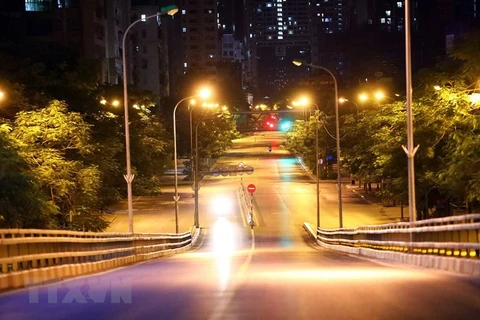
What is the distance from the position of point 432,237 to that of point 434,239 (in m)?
0.24

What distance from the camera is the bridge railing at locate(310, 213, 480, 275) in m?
16.6

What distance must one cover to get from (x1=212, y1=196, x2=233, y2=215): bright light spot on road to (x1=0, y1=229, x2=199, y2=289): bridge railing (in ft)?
147

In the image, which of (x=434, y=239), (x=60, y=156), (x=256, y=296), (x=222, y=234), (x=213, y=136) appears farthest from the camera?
(x=213, y=136)

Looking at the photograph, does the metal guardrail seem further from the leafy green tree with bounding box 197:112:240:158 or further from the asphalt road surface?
the leafy green tree with bounding box 197:112:240:158

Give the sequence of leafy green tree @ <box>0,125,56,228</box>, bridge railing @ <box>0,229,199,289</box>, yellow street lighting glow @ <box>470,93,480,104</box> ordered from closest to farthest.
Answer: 1. bridge railing @ <box>0,229,199,289</box>
2. leafy green tree @ <box>0,125,56,228</box>
3. yellow street lighting glow @ <box>470,93,480,104</box>

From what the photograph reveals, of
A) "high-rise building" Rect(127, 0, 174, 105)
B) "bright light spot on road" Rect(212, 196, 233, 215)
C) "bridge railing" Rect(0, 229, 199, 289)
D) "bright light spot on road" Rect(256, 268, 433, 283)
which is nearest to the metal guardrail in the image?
"bright light spot on road" Rect(256, 268, 433, 283)

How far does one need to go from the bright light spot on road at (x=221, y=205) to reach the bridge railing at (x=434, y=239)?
4026cm

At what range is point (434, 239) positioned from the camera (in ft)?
69.3

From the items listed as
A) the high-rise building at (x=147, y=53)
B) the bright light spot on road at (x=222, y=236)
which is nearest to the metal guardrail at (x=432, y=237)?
the bright light spot on road at (x=222, y=236)

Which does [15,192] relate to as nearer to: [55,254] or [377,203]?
[55,254]

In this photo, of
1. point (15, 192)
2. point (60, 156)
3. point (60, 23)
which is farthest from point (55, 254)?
point (60, 23)

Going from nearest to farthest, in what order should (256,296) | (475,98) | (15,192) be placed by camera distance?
(256,296) < (15,192) < (475,98)

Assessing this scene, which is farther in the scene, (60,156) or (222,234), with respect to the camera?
(222,234)

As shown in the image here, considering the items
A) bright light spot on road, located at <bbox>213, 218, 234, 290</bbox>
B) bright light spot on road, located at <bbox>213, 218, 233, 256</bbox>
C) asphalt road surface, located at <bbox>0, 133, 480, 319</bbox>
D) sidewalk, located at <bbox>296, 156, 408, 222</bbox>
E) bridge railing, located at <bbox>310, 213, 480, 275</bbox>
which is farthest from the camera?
sidewalk, located at <bbox>296, 156, 408, 222</bbox>
